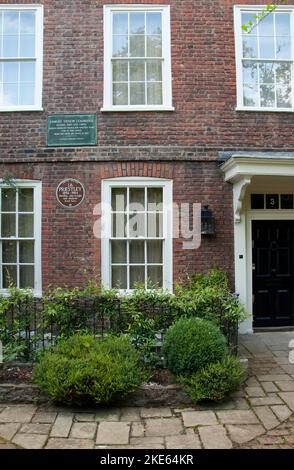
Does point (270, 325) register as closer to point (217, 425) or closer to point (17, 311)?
point (217, 425)

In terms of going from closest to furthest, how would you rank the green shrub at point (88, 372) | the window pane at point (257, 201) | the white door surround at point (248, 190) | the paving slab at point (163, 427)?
the paving slab at point (163, 427)
the green shrub at point (88, 372)
the white door surround at point (248, 190)
the window pane at point (257, 201)

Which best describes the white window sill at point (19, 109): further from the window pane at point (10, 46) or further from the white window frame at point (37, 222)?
the white window frame at point (37, 222)

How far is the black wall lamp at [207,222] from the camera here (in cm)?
755

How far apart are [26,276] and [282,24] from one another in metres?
7.28

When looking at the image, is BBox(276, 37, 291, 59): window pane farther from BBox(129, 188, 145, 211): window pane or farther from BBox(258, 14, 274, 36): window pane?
BBox(129, 188, 145, 211): window pane

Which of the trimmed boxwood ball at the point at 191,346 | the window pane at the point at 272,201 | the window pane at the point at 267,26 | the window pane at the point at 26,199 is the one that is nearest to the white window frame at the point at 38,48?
the window pane at the point at 26,199

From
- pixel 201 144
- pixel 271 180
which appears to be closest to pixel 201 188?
pixel 201 144

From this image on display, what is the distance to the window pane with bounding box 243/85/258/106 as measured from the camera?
7.91 m

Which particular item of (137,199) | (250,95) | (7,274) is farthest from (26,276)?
(250,95)

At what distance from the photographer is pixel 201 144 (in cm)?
770

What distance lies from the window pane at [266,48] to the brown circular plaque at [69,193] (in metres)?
4.57

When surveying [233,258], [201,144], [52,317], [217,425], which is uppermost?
[201,144]

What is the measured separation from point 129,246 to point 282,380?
12.2ft

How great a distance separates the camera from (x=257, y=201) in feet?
26.4
